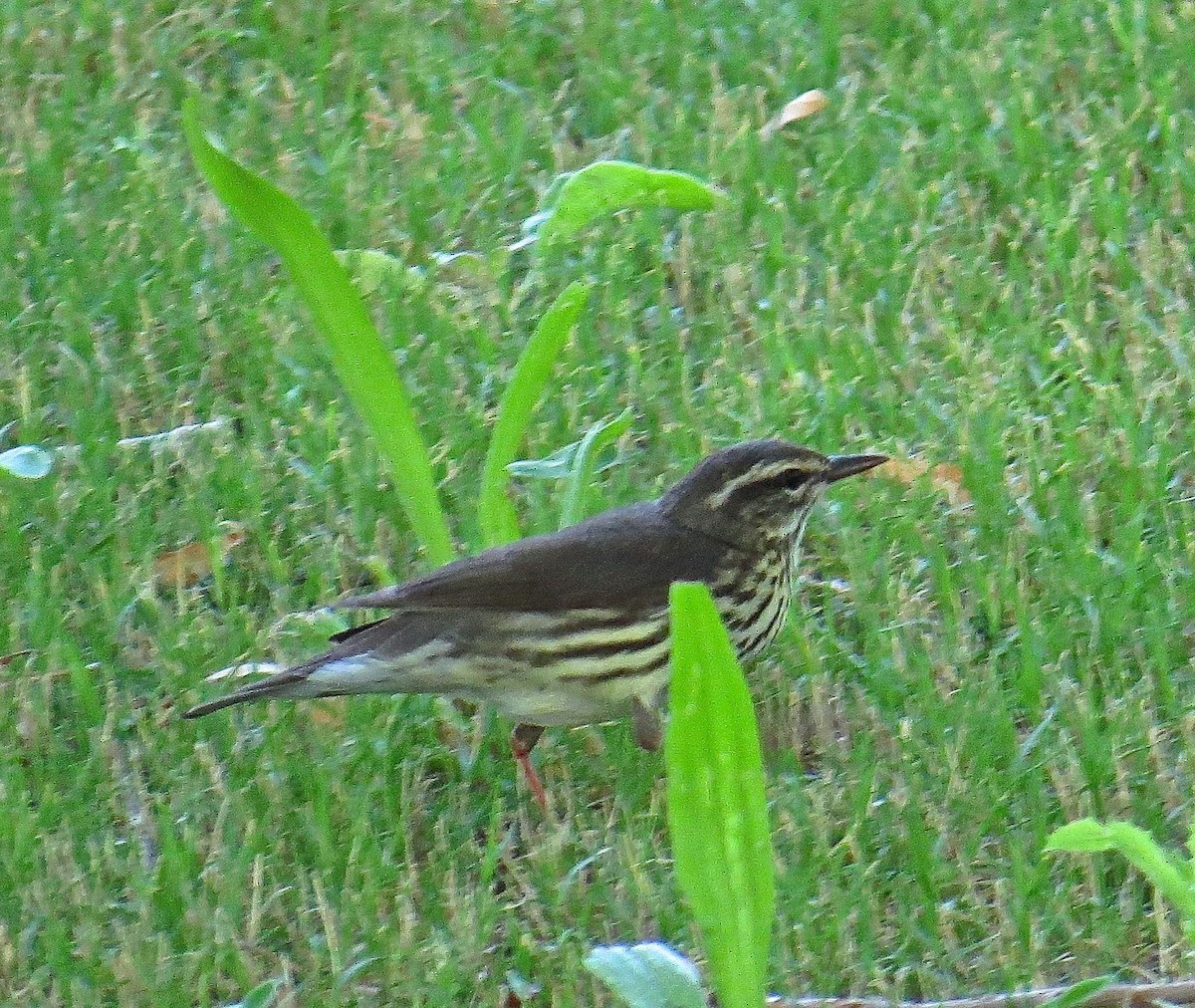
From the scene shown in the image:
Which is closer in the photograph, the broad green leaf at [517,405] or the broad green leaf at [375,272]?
the broad green leaf at [517,405]

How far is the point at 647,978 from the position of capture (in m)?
3.78

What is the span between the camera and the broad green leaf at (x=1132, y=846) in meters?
3.72

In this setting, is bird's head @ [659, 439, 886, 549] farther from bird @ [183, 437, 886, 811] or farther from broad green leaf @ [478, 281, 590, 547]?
broad green leaf @ [478, 281, 590, 547]

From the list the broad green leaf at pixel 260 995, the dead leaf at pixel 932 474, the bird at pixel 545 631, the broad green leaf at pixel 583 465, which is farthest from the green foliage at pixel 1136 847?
the dead leaf at pixel 932 474

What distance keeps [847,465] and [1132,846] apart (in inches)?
70.0

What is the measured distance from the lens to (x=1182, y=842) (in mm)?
4672

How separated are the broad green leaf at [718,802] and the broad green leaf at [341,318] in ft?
5.72

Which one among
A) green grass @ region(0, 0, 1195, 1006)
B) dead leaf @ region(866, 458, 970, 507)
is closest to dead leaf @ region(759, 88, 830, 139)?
green grass @ region(0, 0, 1195, 1006)

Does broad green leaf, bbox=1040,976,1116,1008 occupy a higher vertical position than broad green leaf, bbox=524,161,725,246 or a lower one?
lower

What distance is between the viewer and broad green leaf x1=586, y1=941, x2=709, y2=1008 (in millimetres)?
3732

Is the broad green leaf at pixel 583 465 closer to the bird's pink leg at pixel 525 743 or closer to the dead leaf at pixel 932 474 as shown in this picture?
A: the bird's pink leg at pixel 525 743

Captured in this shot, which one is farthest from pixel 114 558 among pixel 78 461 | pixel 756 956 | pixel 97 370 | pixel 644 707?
pixel 756 956

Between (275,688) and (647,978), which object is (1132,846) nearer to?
(647,978)

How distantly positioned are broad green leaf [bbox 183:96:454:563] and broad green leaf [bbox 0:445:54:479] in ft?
4.21
